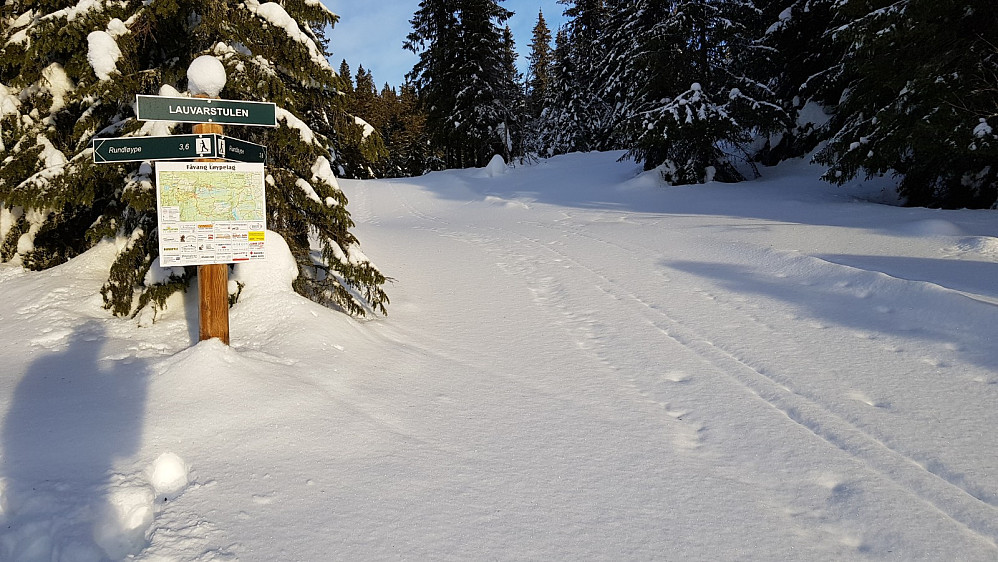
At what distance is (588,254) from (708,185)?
353 inches

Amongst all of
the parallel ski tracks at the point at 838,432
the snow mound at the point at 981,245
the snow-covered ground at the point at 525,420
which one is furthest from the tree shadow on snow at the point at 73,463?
the snow mound at the point at 981,245

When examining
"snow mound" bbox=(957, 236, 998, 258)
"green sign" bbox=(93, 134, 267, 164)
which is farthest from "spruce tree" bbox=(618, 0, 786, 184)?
"green sign" bbox=(93, 134, 267, 164)

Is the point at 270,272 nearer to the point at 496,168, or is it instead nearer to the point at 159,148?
the point at 159,148

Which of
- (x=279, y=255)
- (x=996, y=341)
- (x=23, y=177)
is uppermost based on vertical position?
(x=23, y=177)

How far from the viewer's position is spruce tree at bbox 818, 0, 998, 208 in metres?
10.7

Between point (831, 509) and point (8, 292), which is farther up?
point (8, 292)

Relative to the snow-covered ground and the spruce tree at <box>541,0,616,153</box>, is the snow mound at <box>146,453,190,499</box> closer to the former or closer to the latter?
the snow-covered ground

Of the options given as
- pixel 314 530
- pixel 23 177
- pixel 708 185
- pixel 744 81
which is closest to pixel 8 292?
pixel 23 177

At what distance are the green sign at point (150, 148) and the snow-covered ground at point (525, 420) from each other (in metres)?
1.55

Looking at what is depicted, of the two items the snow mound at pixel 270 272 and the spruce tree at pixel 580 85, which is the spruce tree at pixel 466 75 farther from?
the snow mound at pixel 270 272

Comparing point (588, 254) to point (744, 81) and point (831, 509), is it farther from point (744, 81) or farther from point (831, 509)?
point (744, 81)

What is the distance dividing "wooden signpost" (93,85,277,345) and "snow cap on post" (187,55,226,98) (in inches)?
5.2

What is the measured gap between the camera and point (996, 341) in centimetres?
527

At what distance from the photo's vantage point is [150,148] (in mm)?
4625
